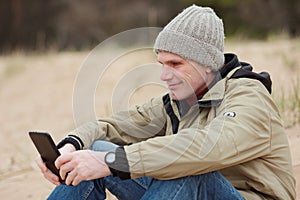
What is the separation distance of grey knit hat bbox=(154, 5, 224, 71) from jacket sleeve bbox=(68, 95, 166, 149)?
35 centimetres

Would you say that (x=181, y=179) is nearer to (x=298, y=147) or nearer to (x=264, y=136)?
(x=264, y=136)

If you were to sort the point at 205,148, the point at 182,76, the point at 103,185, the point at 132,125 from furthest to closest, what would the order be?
1. the point at 132,125
2. the point at 103,185
3. the point at 182,76
4. the point at 205,148

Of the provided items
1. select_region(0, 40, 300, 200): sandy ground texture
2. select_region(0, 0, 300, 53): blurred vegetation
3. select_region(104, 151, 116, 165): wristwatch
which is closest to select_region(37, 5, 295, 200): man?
select_region(104, 151, 116, 165): wristwatch

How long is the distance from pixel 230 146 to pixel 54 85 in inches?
287

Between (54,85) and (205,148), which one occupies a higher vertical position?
(205,148)

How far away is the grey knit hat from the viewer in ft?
8.61

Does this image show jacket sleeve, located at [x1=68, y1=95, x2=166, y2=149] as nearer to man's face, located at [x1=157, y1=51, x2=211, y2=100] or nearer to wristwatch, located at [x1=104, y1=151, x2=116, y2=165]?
man's face, located at [x1=157, y1=51, x2=211, y2=100]

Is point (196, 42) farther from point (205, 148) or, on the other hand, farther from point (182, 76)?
point (205, 148)

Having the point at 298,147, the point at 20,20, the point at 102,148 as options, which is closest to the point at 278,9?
the point at 20,20

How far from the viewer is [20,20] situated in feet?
55.9

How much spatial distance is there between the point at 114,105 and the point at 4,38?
13.5 metres

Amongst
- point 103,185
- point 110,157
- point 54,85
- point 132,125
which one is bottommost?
point 54,85

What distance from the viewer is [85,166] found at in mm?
2369

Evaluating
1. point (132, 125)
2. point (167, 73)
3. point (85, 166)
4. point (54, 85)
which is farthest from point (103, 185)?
point (54, 85)
